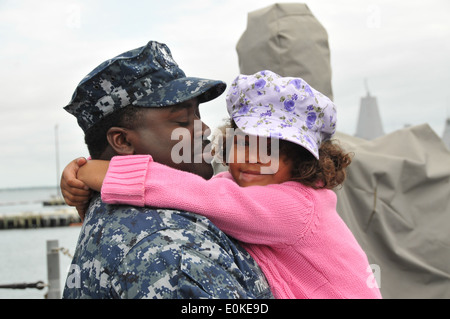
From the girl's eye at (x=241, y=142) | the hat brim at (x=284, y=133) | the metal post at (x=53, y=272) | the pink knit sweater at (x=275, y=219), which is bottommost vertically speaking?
the metal post at (x=53, y=272)

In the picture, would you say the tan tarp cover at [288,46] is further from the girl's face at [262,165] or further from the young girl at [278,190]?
the girl's face at [262,165]

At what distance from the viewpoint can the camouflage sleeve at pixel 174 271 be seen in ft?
4.99

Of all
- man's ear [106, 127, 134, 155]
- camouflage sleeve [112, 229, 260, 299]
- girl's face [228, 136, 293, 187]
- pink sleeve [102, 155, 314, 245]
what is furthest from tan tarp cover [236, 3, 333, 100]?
camouflage sleeve [112, 229, 260, 299]

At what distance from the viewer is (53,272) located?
24.2ft

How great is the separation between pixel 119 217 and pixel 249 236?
0.45 metres

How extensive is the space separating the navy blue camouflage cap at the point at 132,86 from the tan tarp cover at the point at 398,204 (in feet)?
7.71

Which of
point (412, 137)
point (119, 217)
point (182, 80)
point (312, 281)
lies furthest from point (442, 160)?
point (119, 217)

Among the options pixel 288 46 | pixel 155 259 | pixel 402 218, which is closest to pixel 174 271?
pixel 155 259

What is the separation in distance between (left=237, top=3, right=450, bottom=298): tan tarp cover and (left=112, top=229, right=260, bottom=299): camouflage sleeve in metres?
2.45

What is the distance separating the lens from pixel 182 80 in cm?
192

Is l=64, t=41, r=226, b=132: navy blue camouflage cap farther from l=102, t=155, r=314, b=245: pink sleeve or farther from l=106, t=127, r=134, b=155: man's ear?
l=102, t=155, r=314, b=245: pink sleeve

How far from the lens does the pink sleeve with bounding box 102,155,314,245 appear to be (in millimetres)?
1717

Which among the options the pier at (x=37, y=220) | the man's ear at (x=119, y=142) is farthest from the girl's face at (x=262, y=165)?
the pier at (x=37, y=220)
